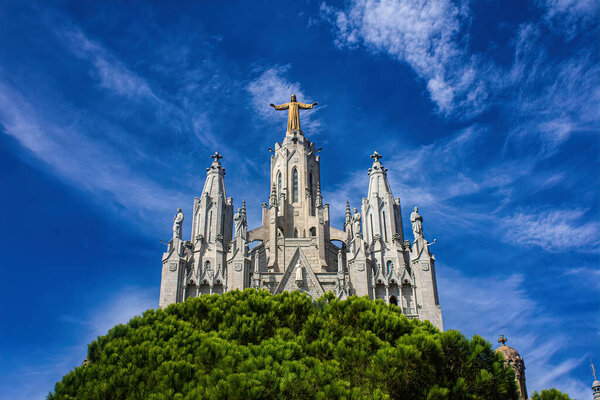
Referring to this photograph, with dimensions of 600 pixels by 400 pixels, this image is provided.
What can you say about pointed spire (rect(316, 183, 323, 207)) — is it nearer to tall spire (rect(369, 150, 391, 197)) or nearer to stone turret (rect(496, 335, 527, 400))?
tall spire (rect(369, 150, 391, 197))

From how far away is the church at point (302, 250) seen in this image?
44500mm

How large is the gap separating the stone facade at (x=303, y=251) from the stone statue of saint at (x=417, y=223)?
3.6 inches

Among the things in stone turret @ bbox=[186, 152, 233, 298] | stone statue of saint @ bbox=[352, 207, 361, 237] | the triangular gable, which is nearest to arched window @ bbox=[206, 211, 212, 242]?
stone turret @ bbox=[186, 152, 233, 298]

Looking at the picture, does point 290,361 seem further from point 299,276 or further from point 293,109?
point 293,109

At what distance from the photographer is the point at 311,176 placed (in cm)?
5750

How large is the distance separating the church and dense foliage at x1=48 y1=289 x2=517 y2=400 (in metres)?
14.6

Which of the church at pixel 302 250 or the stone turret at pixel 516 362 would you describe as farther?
the church at pixel 302 250

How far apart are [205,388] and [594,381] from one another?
3216 centimetres

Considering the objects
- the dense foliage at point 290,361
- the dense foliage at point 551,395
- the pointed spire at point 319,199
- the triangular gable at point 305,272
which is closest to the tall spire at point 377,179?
the pointed spire at point 319,199

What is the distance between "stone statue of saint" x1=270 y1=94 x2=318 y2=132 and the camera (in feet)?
200

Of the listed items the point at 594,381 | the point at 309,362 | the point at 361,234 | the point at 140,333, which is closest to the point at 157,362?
the point at 140,333

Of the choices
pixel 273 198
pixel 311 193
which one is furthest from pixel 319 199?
pixel 273 198

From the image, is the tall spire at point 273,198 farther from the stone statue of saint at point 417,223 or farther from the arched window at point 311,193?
the stone statue of saint at point 417,223

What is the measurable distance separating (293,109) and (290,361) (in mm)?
43630
